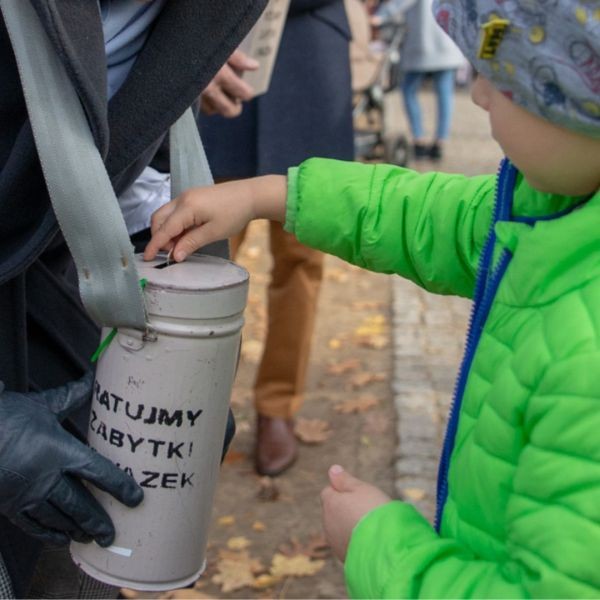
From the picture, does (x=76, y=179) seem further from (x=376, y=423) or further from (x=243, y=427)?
(x=376, y=423)

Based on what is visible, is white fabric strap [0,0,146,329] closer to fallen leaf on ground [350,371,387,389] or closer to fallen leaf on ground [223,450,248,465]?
fallen leaf on ground [223,450,248,465]

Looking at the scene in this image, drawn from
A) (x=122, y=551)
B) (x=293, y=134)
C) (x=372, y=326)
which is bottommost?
(x=372, y=326)

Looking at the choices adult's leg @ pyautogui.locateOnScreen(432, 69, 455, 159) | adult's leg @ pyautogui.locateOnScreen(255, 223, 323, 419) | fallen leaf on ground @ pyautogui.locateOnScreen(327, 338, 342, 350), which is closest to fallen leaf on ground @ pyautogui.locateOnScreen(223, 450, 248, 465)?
adult's leg @ pyautogui.locateOnScreen(255, 223, 323, 419)

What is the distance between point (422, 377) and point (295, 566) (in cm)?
159

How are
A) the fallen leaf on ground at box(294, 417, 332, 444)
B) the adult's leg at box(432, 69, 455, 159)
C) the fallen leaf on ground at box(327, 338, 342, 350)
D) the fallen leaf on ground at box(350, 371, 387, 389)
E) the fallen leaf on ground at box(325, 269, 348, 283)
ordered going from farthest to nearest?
the adult's leg at box(432, 69, 455, 159), the fallen leaf on ground at box(325, 269, 348, 283), the fallen leaf on ground at box(327, 338, 342, 350), the fallen leaf on ground at box(350, 371, 387, 389), the fallen leaf on ground at box(294, 417, 332, 444)

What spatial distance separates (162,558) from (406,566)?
51 cm

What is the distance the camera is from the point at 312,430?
4.25 meters

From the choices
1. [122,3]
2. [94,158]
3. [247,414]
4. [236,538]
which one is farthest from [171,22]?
[247,414]

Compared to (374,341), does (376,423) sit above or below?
above

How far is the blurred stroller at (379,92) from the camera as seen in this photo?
740 centimetres

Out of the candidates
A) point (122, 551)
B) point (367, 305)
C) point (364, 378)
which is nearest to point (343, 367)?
point (364, 378)

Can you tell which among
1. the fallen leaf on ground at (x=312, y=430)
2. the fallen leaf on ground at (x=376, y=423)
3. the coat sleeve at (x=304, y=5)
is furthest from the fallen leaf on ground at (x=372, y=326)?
the coat sleeve at (x=304, y=5)

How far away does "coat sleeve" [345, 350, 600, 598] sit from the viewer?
1188mm

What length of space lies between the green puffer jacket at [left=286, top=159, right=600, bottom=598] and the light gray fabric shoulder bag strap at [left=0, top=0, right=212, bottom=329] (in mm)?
491
